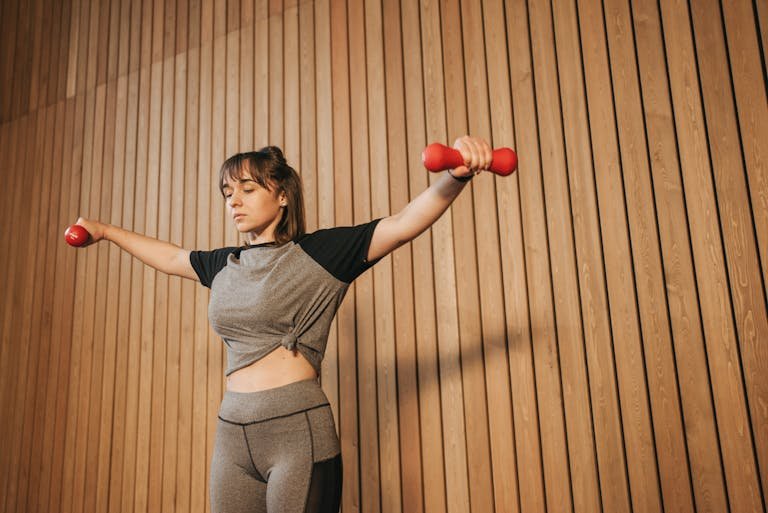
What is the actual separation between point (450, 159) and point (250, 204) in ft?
2.09

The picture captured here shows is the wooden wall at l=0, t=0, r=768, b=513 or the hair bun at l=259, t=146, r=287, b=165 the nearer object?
the hair bun at l=259, t=146, r=287, b=165

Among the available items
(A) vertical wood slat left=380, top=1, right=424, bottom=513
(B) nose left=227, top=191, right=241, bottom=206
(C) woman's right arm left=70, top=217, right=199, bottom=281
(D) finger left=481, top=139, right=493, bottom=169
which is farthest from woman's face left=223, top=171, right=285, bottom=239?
(A) vertical wood slat left=380, top=1, right=424, bottom=513

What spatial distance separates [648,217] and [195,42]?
254 cm

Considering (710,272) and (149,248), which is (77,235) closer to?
(149,248)

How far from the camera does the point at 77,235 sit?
169 centimetres

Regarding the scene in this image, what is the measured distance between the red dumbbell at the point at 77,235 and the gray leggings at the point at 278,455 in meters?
0.74

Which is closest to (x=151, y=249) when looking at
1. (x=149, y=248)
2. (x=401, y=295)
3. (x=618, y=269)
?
(x=149, y=248)

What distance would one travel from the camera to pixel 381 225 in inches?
53.1

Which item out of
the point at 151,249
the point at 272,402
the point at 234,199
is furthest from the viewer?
the point at 151,249

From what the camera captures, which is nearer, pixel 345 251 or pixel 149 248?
pixel 345 251

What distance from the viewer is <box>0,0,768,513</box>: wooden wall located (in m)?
1.75

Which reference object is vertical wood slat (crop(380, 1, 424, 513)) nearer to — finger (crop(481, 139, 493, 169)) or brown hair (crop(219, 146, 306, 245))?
brown hair (crop(219, 146, 306, 245))

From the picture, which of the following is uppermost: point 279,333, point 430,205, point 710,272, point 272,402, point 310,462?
point 430,205

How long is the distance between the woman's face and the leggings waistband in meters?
0.44
